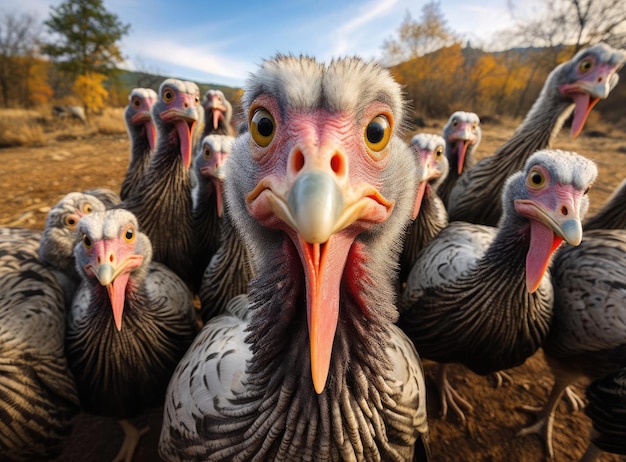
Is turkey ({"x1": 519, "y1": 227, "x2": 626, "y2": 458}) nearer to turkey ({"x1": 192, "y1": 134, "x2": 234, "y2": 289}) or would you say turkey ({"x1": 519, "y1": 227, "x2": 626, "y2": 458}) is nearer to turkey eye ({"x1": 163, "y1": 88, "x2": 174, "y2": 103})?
turkey ({"x1": 192, "y1": 134, "x2": 234, "y2": 289})

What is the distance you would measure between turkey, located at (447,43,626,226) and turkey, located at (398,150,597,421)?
1273 mm

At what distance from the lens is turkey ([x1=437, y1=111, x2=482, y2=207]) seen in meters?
4.30

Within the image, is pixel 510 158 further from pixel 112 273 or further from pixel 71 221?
pixel 71 221

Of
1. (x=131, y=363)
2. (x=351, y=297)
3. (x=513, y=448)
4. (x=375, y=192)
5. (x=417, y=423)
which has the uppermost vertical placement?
(x=375, y=192)

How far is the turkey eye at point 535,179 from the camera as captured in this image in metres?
2.13

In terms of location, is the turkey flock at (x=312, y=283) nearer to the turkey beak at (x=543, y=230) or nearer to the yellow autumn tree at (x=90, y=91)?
the turkey beak at (x=543, y=230)

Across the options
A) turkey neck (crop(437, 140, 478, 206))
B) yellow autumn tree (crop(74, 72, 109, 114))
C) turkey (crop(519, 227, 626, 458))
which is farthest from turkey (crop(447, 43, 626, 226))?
yellow autumn tree (crop(74, 72, 109, 114))

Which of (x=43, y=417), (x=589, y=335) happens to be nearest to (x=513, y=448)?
(x=589, y=335)

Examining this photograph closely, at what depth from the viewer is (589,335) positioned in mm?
2273

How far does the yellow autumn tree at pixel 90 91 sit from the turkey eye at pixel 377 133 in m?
24.9

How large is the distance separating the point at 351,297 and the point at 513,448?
2.88 m

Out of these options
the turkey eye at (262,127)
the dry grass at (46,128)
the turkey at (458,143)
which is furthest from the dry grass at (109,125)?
the turkey eye at (262,127)

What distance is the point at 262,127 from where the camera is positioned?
1078mm

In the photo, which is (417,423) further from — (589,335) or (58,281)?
(58,281)
